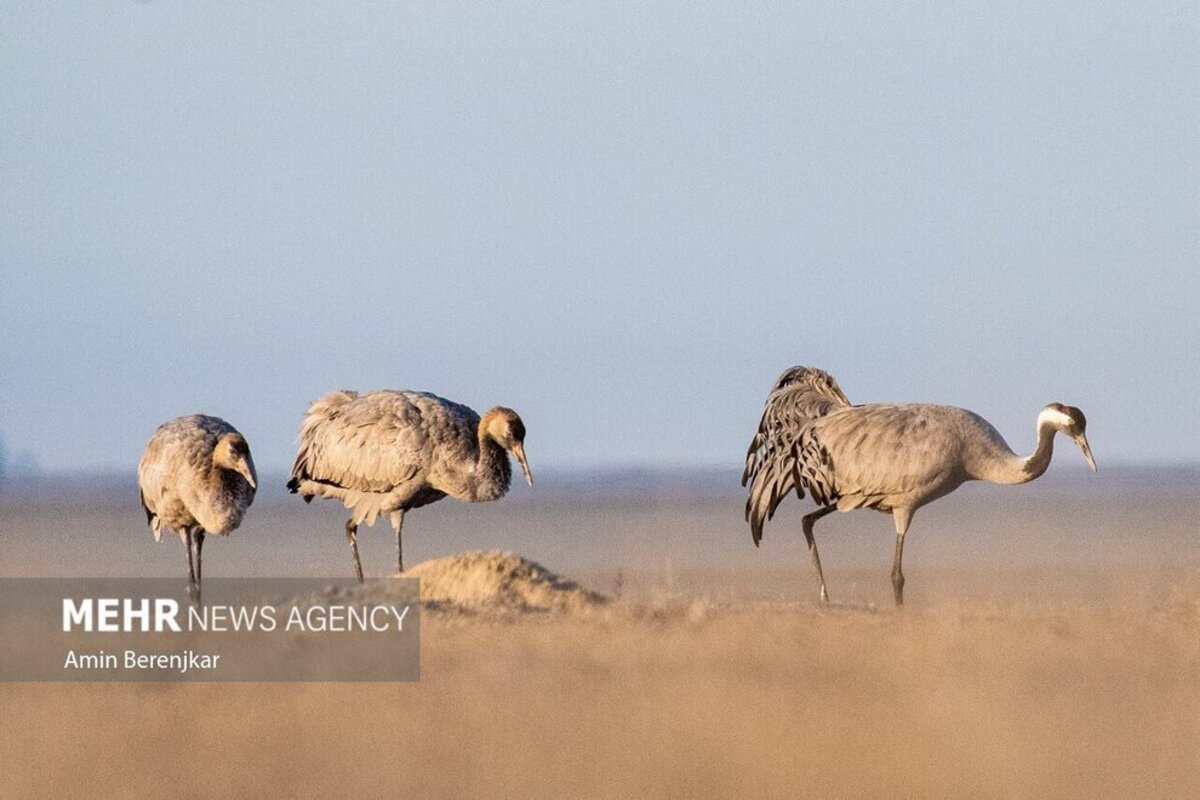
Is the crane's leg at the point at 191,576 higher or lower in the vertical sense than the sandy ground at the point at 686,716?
higher

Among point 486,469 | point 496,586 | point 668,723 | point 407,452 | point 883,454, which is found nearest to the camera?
point 668,723

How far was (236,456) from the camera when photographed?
1811cm

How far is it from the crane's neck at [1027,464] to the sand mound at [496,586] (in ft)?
11.4

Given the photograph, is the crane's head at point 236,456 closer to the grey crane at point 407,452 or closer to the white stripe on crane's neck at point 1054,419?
the grey crane at point 407,452

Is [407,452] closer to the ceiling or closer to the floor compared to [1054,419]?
closer to the ceiling

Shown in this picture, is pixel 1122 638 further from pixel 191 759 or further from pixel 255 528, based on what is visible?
pixel 255 528

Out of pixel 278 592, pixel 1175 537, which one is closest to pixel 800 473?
pixel 278 592

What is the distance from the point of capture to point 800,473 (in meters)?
18.1

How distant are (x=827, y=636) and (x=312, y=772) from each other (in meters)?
4.80

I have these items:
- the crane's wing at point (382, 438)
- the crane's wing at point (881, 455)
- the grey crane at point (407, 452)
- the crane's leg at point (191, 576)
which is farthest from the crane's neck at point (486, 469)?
the crane's wing at point (881, 455)

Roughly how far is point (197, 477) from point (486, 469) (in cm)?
255

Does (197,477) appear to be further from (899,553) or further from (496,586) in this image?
(899,553)

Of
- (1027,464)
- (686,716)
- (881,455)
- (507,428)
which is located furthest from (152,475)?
(686,716)

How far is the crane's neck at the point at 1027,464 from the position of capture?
1811cm
